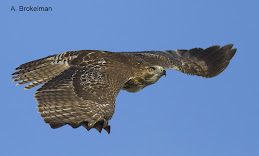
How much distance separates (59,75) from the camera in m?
16.3

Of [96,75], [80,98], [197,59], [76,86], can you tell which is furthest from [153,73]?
[197,59]

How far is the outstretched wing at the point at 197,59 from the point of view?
20000mm

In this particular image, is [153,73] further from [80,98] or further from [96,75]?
[80,98]

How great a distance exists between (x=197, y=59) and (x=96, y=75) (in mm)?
6831

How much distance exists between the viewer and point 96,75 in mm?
16062

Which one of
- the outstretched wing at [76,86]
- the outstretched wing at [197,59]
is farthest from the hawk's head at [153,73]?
the outstretched wing at [197,59]

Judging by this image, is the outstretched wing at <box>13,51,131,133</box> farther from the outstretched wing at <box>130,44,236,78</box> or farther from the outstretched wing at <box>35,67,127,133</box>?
the outstretched wing at <box>130,44,236,78</box>

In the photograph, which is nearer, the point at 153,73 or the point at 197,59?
the point at 153,73

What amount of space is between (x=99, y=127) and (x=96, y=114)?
0.50 metres

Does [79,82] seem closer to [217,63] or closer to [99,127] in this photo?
[99,127]

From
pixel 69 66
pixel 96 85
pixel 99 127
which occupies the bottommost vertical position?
pixel 99 127

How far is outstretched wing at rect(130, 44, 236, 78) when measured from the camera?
65.6ft

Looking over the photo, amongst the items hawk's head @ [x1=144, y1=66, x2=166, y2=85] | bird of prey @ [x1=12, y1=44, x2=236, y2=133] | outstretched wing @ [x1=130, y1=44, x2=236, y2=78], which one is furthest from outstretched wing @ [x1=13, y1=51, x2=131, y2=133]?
outstretched wing @ [x1=130, y1=44, x2=236, y2=78]

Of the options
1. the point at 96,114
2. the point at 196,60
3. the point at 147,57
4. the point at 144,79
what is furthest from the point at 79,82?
the point at 196,60
